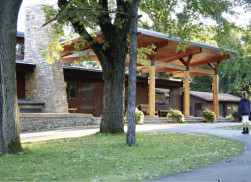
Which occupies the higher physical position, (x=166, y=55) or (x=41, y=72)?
(x=166, y=55)

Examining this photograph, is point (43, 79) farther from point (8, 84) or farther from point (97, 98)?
point (8, 84)

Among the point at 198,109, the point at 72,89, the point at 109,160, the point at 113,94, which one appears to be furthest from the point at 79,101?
the point at 198,109

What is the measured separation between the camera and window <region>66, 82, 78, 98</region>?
21.2 meters

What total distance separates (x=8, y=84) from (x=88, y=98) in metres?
15.2

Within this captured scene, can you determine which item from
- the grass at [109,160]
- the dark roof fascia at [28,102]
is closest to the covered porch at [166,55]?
the dark roof fascia at [28,102]

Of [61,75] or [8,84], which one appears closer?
[8,84]

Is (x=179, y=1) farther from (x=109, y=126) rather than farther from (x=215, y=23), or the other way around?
(x=109, y=126)

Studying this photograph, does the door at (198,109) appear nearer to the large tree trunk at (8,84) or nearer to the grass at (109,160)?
the grass at (109,160)

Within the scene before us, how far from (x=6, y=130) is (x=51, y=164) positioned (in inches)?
69.3

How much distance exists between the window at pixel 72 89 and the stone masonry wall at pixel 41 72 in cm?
300

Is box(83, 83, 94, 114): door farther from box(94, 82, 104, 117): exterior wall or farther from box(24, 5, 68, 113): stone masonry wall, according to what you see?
box(24, 5, 68, 113): stone masonry wall

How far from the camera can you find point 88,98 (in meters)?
22.1

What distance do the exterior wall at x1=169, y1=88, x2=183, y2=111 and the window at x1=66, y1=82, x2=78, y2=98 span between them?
10394mm

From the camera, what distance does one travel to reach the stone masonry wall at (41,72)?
17578 mm
